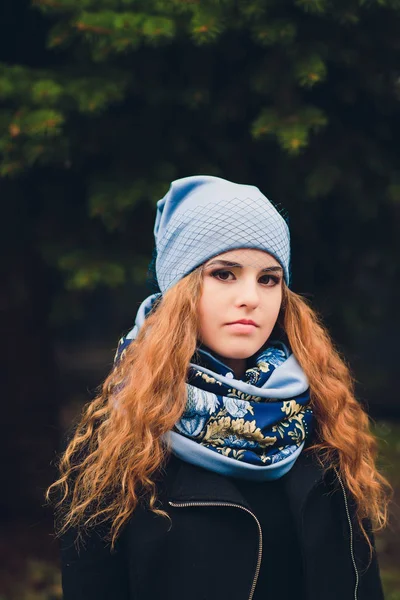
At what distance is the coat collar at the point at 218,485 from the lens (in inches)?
84.8

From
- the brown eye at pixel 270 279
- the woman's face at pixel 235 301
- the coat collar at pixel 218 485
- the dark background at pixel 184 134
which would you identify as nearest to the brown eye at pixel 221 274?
the woman's face at pixel 235 301

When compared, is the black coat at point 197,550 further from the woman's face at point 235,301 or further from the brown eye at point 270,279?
the brown eye at point 270,279

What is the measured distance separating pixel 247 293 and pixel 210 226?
215 mm

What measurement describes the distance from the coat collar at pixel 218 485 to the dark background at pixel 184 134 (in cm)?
148

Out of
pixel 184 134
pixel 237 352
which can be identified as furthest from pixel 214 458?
pixel 184 134

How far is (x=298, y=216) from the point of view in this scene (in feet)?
14.6

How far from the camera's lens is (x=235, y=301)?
2.23 meters

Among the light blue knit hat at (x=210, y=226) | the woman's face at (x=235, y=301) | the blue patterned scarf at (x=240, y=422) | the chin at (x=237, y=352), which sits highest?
the light blue knit hat at (x=210, y=226)

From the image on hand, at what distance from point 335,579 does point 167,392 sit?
2.31 ft

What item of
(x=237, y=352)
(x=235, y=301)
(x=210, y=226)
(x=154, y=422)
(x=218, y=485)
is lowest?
(x=218, y=485)

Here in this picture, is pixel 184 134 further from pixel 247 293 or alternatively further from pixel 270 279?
pixel 247 293

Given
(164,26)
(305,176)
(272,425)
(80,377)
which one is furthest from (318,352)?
(80,377)

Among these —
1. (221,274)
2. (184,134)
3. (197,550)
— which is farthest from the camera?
(184,134)

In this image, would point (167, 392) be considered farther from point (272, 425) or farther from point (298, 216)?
point (298, 216)
